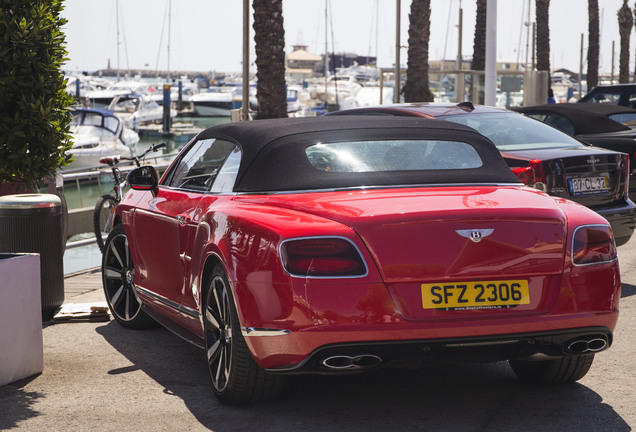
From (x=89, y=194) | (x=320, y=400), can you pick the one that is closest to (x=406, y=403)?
(x=320, y=400)

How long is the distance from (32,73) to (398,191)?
11.6 ft

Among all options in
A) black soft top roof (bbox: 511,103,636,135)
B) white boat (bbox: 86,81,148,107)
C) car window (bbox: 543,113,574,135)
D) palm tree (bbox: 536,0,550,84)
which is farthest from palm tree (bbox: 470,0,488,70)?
white boat (bbox: 86,81,148,107)

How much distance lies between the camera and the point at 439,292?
185 inches

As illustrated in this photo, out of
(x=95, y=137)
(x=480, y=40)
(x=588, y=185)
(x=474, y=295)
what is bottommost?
(x=95, y=137)

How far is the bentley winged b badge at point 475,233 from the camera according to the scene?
15.5 ft

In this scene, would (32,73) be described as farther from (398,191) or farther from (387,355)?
(387,355)

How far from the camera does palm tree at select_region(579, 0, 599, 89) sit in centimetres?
5209

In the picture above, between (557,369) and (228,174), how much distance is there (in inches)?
82.9

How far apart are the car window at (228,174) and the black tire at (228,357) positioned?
611 millimetres

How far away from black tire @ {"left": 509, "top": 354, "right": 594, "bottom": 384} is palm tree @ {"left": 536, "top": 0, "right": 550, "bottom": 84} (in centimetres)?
3378

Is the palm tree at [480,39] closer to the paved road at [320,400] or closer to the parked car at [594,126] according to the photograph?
the parked car at [594,126]

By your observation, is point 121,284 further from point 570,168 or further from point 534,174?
point 570,168

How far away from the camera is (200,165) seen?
638 cm

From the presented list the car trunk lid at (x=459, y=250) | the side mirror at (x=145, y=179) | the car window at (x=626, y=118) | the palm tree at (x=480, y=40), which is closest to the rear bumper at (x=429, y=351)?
the car trunk lid at (x=459, y=250)
